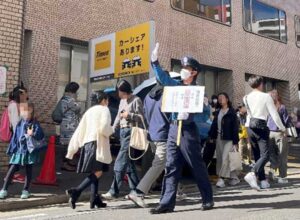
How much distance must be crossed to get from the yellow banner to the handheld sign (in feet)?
14.1

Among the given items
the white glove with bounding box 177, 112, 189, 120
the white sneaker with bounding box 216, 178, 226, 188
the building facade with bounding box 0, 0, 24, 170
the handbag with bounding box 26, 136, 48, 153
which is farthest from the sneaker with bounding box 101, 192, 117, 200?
the building facade with bounding box 0, 0, 24, 170

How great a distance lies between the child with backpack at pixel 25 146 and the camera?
6.61m

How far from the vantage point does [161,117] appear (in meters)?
5.94

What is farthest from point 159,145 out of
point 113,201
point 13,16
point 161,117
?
point 13,16

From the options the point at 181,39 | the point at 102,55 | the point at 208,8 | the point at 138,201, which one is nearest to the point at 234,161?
the point at 138,201

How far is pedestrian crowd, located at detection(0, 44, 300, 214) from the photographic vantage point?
5453mm

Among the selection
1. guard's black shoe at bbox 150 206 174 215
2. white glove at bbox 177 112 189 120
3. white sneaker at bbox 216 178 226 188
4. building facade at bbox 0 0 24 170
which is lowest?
guard's black shoe at bbox 150 206 174 215

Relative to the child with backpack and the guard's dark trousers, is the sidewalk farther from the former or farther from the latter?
the guard's dark trousers

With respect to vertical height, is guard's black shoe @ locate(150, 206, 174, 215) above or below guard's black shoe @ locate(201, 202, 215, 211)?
below

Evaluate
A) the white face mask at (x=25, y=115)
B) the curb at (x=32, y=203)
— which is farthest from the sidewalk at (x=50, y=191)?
the white face mask at (x=25, y=115)

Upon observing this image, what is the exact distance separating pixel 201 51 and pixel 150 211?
1257 centimetres

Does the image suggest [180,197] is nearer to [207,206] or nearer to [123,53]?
[207,206]

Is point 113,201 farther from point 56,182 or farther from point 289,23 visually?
point 289,23

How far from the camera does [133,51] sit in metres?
10.2
